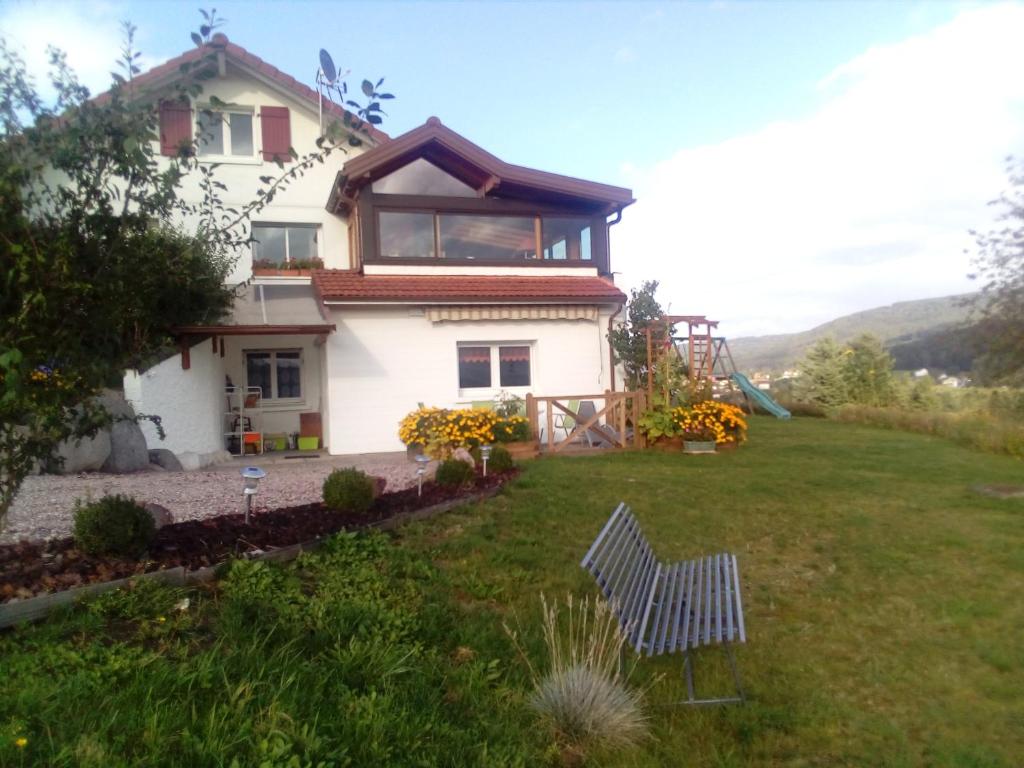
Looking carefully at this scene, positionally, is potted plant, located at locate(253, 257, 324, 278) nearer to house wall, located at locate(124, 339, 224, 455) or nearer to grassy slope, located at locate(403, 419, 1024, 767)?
house wall, located at locate(124, 339, 224, 455)

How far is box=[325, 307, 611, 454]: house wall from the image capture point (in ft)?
47.4

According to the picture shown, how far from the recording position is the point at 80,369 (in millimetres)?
4082

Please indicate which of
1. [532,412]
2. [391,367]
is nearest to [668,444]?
[532,412]

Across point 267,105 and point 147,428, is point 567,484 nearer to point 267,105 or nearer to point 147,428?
point 147,428

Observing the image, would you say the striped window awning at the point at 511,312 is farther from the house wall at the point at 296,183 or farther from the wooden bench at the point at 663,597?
the wooden bench at the point at 663,597

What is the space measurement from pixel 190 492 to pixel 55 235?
5.89 meters

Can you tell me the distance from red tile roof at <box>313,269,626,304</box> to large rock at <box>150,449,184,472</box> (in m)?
3.81

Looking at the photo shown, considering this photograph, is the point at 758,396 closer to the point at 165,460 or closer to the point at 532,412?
the point at 532,412

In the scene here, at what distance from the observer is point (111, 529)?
4.75 m

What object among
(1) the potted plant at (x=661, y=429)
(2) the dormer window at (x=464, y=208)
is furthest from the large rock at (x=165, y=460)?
(1) the potted plant at (x=661, y=429)

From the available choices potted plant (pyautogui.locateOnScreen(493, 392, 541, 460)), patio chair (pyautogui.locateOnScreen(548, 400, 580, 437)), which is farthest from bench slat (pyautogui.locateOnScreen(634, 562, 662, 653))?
patio chair (pyautogui.locateOnScreen(548, 400, 580, 437))

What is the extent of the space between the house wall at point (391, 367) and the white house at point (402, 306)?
27mm

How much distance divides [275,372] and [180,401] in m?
4.73

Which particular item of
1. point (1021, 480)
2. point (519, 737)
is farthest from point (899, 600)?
point (1021, 480)
